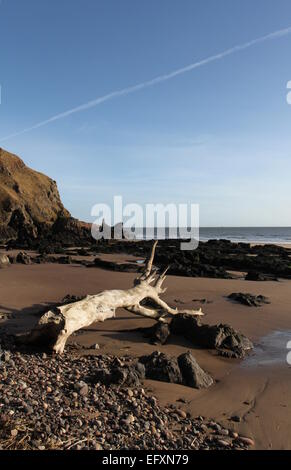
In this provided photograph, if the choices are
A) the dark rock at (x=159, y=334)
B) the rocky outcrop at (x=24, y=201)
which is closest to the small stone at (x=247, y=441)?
the dark rock at (x=159, y=334)

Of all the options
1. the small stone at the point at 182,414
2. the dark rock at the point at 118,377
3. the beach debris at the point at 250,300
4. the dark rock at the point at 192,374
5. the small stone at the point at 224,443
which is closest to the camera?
the small stone at the point at 224,443

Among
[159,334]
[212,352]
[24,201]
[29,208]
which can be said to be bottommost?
[212,352]

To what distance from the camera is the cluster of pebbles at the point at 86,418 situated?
10.4 feet

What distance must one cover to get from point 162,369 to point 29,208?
4568cm

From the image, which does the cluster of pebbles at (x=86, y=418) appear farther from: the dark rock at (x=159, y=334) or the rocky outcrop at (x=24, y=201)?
the rocky outcrop at (x=24, y=201)

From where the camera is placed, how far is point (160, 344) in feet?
21.7

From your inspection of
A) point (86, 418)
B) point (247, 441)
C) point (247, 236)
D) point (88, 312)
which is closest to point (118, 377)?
point (86, 418)

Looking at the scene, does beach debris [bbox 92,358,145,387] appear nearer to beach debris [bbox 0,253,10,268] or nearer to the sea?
beach debris [bbox 0,253,10,268]

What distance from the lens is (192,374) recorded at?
4.90 metres

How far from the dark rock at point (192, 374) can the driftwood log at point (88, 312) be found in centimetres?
178

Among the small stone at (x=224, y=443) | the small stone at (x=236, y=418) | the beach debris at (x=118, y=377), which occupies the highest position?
the beach debris at (x=118, y=377)

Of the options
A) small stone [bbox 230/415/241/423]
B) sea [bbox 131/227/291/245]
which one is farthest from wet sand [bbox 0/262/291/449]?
sea [bbox 131/227/291/245]

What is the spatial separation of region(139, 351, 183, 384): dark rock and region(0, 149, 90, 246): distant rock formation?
30046mm

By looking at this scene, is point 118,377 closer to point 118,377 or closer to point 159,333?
point 118,377
